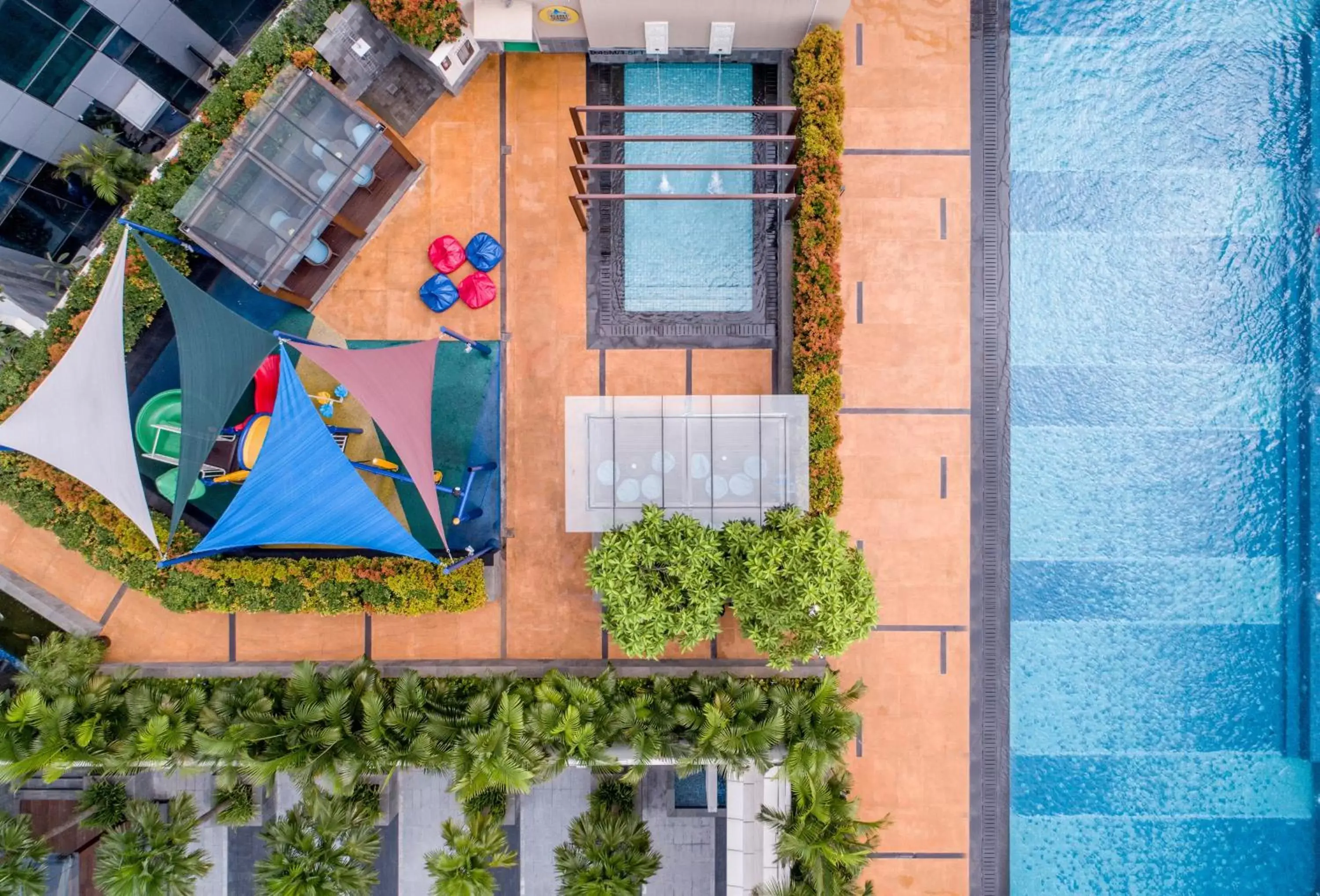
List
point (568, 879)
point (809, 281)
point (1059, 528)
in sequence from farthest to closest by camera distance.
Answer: point (1059, 528), point (809, 281), point (568, 879)

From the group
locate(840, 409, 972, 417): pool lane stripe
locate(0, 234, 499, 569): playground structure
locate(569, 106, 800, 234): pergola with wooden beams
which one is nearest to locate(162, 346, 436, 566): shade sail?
locate(0, 234, 499, 569): playground structure

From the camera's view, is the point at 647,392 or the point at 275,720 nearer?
the point at 275,720

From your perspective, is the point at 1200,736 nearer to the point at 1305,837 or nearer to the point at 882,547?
the point at 1305,837

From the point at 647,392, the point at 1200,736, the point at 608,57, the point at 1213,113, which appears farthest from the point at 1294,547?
the point at 608,57

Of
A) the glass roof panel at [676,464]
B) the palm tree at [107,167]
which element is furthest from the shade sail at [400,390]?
the palm tree at [107,167]

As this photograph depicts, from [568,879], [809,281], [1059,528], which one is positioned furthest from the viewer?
[1059,528]

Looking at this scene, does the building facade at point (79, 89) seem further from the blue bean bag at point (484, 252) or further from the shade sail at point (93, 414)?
the blue bean bag at point (484, 252)
